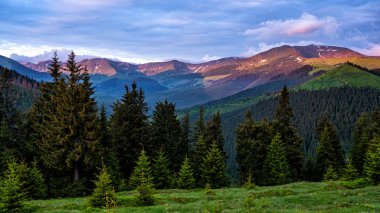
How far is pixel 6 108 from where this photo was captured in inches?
2494

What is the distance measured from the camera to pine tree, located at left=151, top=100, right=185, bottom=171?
7450cm

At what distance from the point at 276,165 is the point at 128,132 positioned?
30052 millimetres

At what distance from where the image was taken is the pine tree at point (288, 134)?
3095 inches

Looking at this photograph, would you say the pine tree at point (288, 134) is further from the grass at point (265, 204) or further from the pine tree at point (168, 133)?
the grass at point (265, 204)

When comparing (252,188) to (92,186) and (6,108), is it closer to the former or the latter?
(92,186)

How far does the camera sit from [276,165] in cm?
6969

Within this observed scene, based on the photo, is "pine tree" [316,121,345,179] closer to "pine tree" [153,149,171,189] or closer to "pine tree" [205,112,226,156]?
"pine tree" [205,112,226,156]

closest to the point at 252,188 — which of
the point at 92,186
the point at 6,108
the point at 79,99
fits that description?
the point at 92,186

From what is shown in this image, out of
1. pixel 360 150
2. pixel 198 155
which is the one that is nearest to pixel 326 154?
pixel 360 150

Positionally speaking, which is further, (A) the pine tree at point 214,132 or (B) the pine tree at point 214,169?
(A) the pine tree at point 214,132

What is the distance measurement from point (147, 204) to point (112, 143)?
103 ft

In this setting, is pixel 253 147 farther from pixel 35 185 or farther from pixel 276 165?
pixel 35 185

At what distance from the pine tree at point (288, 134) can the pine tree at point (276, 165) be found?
329 inches

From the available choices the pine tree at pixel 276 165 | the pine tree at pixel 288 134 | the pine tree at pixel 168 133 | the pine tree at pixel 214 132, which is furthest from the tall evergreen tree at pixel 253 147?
the pine tree at pixel 168 133
